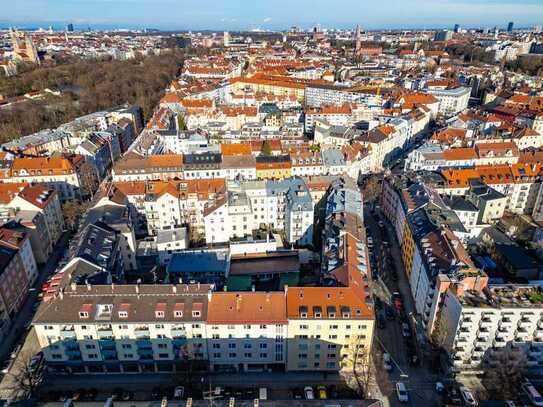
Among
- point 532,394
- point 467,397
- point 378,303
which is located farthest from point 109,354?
point 532,394

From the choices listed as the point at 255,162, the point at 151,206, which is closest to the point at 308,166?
the point at 255,162

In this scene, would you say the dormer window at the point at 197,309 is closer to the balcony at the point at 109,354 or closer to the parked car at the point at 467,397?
the balcony at the point at 109,354

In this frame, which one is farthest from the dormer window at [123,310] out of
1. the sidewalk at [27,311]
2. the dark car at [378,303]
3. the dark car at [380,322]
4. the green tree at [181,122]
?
the green tree at [181,122]

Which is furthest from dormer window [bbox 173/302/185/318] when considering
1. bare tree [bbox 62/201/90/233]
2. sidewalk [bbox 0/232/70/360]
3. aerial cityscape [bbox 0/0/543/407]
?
bare tree [bbox 62/201/90/233]

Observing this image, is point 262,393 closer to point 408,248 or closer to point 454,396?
point 454,396

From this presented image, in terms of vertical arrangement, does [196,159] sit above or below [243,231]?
above

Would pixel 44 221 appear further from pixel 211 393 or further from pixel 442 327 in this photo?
pixel 442 327
